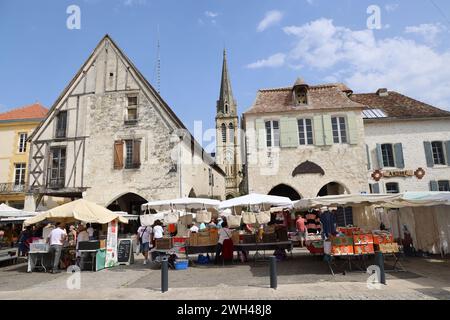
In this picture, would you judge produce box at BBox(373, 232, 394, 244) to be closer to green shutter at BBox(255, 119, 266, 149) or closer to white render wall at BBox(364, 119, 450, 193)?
green shutter at BBox(255, 119, 266, 149)

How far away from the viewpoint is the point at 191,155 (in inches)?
832

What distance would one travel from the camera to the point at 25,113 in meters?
29.8

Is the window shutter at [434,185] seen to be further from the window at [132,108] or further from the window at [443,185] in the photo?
the window at [132,108]

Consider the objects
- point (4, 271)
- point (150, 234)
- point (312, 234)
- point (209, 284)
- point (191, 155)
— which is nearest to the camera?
point (209, 284)

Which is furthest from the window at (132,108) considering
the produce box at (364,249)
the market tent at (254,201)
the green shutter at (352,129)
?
the produce box at (364,249)

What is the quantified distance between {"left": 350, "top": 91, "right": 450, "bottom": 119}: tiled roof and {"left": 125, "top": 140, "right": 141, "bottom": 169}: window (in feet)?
44.8

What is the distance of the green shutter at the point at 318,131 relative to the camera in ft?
60.9

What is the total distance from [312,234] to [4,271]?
42.5 ft

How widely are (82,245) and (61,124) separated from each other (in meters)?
12.4

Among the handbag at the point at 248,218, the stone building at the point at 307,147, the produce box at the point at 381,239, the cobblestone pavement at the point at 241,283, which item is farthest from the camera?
the stone building at the point at 307,147

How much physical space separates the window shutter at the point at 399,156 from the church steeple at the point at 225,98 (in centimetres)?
4303
